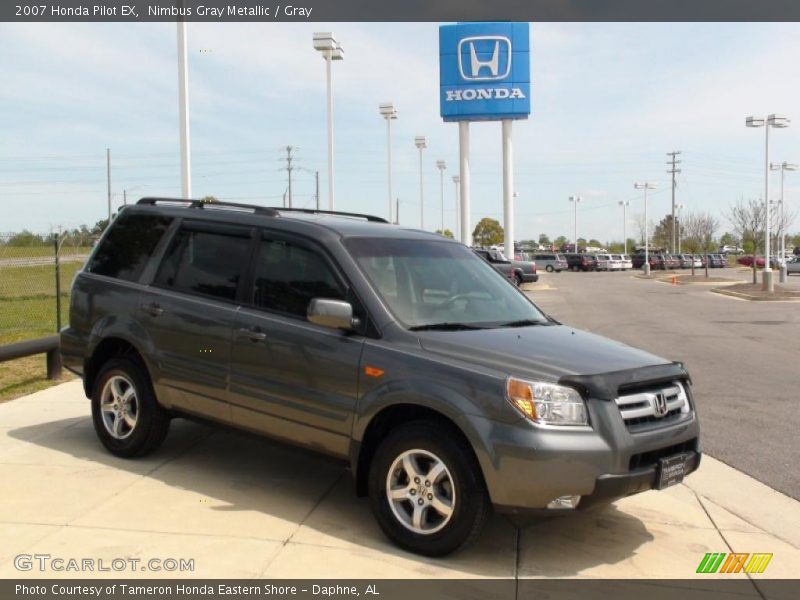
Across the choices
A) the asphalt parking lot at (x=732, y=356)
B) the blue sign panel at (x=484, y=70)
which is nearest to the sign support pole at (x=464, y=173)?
the blue sign panel at (x=484, y=70)

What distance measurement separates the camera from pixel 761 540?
15.8 feet

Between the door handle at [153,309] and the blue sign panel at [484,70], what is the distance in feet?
113

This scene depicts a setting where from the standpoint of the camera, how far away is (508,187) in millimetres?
41000

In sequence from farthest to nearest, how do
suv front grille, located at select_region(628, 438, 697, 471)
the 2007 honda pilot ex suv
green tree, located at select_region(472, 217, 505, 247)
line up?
green tree, located at select_region(472, 217, 505, 247), suv front grille, located at select_region(628, 438, 697, 471), the 2007 honda pilot ex suv

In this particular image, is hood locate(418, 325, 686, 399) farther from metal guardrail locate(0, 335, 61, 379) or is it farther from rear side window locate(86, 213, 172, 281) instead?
metal guardrail locate(0, 335, 61, 379)

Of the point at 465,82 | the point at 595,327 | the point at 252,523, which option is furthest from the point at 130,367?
A: the point at 465,82

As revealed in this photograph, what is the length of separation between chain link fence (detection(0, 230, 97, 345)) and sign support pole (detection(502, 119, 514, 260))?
23.7 m

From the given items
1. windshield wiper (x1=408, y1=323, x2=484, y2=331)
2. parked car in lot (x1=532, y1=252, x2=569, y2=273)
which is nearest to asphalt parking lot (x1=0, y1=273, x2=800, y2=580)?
windshield wiper (x1=408, y1=323, x2=484, y2=331)

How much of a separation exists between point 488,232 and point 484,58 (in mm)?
61357

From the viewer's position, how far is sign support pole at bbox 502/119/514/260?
40.3 m

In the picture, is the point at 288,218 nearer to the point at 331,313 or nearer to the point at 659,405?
the point at 331,313

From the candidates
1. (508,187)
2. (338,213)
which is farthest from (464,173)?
(338,213)

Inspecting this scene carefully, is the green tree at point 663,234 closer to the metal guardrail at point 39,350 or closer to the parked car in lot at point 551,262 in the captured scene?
the parked car in lot at point 551,262

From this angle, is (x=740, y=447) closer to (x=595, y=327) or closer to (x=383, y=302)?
(x=383, y=302)
